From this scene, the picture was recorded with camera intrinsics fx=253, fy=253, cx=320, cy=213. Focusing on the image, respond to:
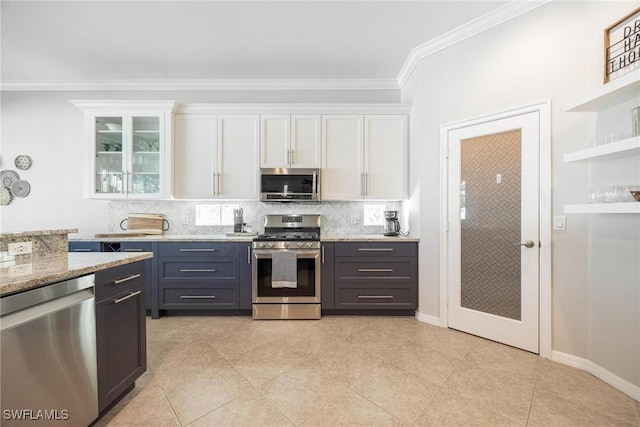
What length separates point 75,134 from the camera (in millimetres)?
3465

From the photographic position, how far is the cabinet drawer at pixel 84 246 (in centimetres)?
281

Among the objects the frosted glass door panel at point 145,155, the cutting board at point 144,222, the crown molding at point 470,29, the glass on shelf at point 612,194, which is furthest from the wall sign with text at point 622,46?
the cutting board at point 144,222

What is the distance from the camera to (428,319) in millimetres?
2752

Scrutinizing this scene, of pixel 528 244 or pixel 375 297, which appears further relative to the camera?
pixel 375 297

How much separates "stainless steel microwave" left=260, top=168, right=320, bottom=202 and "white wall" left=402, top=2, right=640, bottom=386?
166 centimetres

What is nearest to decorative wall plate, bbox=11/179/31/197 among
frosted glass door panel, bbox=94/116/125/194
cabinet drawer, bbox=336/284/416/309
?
frosted glass door panel, bbox=94/116/125/194

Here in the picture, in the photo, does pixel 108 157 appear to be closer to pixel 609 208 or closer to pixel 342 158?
pixel 342 158

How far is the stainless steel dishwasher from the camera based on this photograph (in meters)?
1.00

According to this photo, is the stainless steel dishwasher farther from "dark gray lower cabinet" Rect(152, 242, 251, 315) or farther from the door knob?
the door knob

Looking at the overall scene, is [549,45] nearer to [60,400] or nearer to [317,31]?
[317,31]

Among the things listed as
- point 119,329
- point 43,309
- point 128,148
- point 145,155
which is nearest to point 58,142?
point 128,148

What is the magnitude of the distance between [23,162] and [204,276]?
3060 millimetres

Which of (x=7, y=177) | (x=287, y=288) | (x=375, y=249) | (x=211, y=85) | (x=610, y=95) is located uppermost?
(x=211, y=85)

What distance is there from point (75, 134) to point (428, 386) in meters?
4.98
